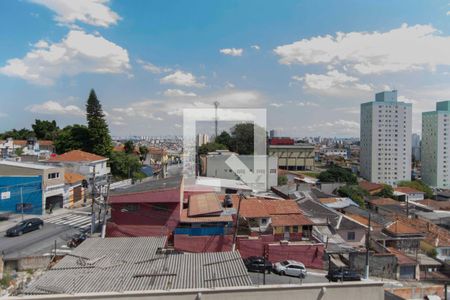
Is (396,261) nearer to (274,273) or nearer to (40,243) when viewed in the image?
(274,273)

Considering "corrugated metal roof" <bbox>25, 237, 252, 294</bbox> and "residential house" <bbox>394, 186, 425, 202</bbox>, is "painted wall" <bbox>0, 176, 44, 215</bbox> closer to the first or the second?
"corrugated metal roof" <bbox>25, 237, 252, 294</bbox>

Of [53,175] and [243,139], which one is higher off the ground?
[243,139]

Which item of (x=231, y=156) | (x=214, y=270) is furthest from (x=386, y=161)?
(x=214, y=270)

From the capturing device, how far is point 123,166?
3353 centimetres

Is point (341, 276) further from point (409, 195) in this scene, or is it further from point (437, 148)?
point (437, 148)

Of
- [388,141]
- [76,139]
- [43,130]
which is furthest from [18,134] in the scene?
[388,141]

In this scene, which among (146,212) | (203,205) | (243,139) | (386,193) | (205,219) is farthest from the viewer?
(243,139)

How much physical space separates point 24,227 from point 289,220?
458 inches

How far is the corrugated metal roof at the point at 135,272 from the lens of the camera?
6480 mm

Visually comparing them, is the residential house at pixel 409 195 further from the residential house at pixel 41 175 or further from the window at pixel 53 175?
the residential house at pixel 41 175

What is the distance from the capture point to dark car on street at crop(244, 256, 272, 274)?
11.7 m

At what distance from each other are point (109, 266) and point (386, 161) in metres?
64.1

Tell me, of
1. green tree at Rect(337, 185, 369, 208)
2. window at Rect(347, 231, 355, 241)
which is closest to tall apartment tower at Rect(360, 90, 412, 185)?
green tree at Rect(337, 185, 369, 208)

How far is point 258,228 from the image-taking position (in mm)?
15070
